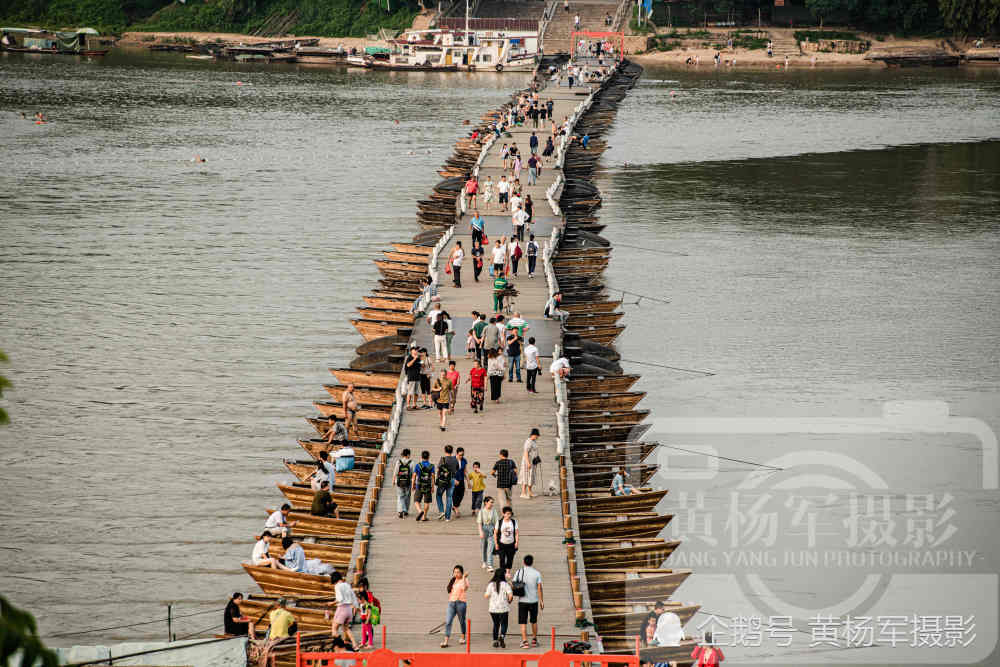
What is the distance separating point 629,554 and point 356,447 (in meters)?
9.67

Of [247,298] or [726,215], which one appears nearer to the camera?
[247,298]

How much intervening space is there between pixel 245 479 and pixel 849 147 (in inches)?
3284

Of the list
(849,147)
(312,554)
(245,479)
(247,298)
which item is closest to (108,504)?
(245,479)

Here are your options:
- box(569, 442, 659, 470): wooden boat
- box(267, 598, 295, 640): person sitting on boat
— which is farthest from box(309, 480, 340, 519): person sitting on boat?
box(569, 442, 659, 470): wooden boat

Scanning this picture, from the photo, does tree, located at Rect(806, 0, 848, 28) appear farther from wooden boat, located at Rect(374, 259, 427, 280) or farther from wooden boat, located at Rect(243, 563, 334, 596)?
wooden boat, located at Rect(243, 563, 334, 596)

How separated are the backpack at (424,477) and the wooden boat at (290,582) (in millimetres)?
3329

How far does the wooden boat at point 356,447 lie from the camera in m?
→ 35.9

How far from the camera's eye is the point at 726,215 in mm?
82750

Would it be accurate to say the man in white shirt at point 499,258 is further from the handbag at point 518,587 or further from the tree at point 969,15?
the tree at point 969,15

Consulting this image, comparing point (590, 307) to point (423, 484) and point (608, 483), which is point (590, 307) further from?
point (423, 484)

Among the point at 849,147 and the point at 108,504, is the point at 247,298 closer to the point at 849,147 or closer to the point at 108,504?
the point at 108,504

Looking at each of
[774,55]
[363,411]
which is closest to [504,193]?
[363,411]

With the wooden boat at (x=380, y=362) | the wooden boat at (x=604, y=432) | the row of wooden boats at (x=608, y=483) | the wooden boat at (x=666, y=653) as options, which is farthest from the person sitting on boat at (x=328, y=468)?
the wooden boat at (x=666, y=653)

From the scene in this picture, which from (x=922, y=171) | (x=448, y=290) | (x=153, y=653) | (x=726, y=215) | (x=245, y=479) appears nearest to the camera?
(x=153, y=653)
